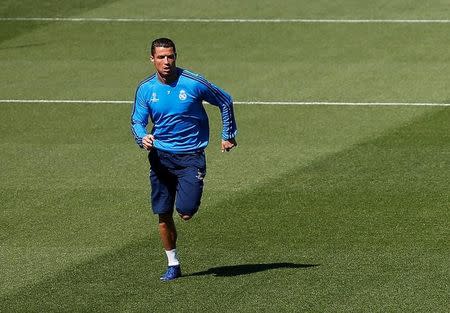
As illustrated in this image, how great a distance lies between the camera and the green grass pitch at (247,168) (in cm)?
1441

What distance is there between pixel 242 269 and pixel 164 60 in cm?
241

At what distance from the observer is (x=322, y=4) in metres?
31.4

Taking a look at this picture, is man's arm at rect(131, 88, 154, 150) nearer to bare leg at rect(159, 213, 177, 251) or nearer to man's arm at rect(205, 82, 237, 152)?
man's arm at rect(205, 82, 237, 152)

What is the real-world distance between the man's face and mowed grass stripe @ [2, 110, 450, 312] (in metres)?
2.18

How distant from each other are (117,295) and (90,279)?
70 cm

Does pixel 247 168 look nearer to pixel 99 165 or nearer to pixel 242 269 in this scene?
pixel 99 165

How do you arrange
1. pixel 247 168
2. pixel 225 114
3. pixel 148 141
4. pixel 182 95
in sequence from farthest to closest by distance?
pixel 247 168
pixel 225 114
pixel 182 95
pixel 148 141

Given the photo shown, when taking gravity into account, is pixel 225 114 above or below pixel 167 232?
above

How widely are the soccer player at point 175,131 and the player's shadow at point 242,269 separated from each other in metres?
0.43

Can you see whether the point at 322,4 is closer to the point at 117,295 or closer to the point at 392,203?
the point at 392,203

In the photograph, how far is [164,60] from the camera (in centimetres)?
1427

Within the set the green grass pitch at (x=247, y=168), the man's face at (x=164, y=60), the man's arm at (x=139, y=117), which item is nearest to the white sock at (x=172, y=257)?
the green grass pitch at (x=247, y=168)

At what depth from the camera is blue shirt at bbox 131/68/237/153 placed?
47.4 feet

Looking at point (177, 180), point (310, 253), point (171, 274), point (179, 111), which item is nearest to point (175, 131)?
point (179, 111)
